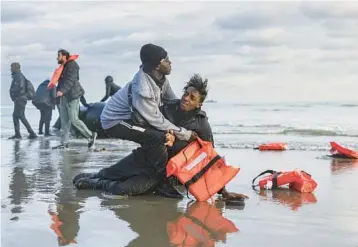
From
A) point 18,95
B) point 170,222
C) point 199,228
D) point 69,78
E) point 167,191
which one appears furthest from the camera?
point 18,95

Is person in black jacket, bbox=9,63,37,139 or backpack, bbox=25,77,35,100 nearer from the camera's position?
person in black jacket, bbox=9,63,37,139

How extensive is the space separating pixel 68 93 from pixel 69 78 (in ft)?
0.94

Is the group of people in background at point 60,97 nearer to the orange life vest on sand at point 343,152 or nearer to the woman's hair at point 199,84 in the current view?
the orange life vest on sand at point 343,152

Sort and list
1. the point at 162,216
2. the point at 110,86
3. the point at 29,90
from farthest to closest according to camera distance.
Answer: the point at 29,90 → the point at 110,86 → the point at 162,216

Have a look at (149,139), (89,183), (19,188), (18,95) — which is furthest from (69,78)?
(149,139)

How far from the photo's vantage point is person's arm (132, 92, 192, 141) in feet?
19.6

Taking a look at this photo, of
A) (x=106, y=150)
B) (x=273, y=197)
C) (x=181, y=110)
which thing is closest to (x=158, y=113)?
(x=181, y=110)

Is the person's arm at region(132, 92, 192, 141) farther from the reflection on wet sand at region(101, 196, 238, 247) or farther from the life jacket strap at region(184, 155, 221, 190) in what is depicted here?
the reflection on wet sand at region(101, 196, 238, 247)

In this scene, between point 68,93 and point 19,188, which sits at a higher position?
point 68,93

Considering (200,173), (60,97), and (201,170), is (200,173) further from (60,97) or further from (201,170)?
(60,97)

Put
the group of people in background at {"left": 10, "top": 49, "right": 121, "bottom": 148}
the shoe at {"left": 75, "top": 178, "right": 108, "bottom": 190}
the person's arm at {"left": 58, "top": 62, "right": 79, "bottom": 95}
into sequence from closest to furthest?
the shoe at {"left": 75, "top": 178, "right": 108, "bottom": 190}, the person's arm at {"left": 58, "top": 62, "right": 79, "bottom": 95}, the group of people in background at {"left": 10, "top": 49, "right": 121, "bottom": 148}

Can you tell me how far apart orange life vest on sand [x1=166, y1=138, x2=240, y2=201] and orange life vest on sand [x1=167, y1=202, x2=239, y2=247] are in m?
0.36

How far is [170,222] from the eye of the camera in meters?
5.02

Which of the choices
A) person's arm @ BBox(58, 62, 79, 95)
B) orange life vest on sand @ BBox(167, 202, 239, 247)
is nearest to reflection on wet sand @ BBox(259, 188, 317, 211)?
orange life vest on sand @ BBox(167, 202, 239, 247)
